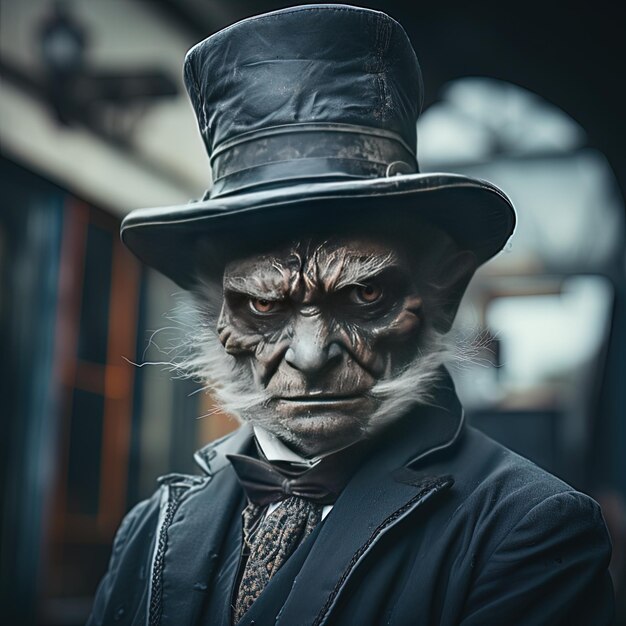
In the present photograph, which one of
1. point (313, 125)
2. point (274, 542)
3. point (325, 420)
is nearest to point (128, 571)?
point (274, 542)

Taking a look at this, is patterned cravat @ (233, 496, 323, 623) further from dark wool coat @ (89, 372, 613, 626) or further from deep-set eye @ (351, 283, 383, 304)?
deep-set eye @ (351, 283, 383, 304)

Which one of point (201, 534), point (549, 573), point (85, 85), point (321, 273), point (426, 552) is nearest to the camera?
point (549, 573)

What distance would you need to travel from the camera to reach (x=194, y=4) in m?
5.88

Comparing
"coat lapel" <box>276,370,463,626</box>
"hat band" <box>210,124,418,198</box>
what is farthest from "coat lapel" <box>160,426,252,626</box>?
"hat band" <box>210,124,418,198</box>

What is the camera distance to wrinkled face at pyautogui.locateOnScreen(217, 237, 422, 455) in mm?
1998

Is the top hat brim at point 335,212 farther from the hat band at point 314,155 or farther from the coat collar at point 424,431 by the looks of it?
the coat collar at point 424,431

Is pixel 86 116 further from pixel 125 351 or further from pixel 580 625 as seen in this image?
pixel 580 625

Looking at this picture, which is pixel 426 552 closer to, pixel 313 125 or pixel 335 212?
pixel 335 212

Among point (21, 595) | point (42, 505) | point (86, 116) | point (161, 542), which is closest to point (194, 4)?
point (86, 116)

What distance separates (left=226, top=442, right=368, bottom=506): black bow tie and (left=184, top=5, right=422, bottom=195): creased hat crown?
636mm

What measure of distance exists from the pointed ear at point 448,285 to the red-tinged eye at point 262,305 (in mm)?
397

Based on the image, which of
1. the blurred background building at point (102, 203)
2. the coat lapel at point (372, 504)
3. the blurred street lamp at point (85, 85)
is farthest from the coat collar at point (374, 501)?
the blurred street lamp at point (85, 85)

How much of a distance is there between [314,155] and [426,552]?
0.90 m

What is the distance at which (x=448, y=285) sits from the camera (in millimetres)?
2232
